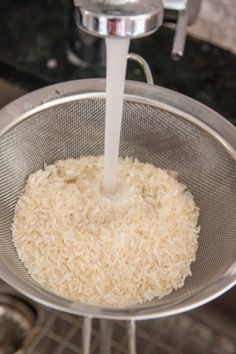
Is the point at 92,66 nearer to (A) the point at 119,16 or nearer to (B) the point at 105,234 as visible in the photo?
(B) the point at 105,234

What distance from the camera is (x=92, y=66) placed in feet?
4.05

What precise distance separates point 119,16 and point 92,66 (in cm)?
68

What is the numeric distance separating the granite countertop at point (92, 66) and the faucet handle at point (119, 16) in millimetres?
571

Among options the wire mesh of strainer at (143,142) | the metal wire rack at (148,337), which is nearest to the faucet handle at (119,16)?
the wire mesh of strainer at (143,142)

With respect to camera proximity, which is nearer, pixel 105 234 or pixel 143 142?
pixel 105 234

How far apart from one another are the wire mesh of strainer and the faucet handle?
0.90ft

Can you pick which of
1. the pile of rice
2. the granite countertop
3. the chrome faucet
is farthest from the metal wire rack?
the chrome faucet

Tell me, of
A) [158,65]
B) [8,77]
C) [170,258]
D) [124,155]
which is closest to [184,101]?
[124,155]

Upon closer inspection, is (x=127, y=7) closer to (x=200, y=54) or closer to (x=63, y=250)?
(x=63, y=250)

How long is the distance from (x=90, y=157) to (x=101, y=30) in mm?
371

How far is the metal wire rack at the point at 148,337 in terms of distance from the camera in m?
0.92

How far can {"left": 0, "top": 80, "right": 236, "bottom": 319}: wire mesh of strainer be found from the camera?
82 centimetres

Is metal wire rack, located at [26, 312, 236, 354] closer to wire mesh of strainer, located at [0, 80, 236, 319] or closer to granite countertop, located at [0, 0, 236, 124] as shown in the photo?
wire mesh of strainer, located at [0, 80, 236, 319]

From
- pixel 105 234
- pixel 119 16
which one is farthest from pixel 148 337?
pixel 119 16
